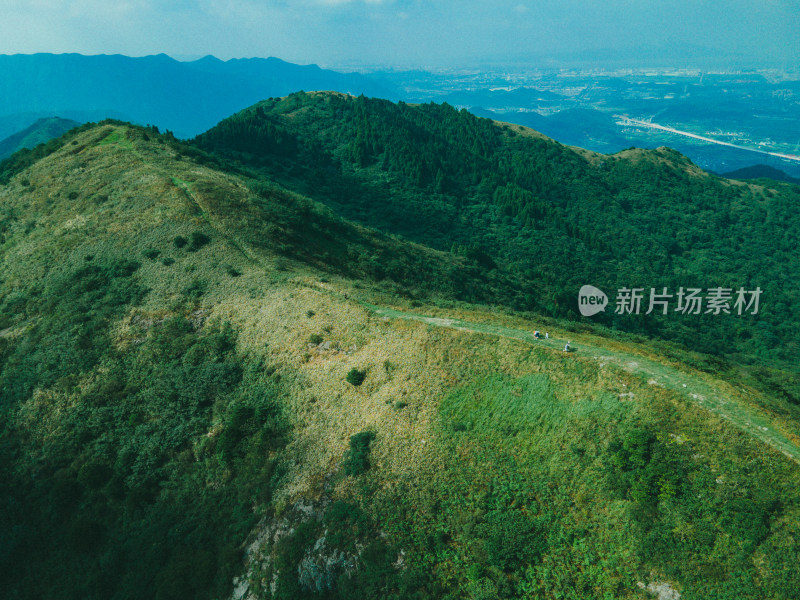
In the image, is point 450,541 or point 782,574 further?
point 450,541

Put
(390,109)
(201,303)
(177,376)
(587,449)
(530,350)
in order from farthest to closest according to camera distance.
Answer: (390,109)
(201,303)
(177,376)
(530,350)
(587,449)

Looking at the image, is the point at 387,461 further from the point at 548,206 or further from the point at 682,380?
the point at 548,206

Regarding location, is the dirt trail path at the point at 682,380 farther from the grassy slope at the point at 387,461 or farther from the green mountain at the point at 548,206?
the green mountain at the point at 548,206

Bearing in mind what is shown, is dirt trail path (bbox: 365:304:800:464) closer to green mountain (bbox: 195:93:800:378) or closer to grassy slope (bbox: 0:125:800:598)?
grassy slope (bbox: 0:125:800:598)

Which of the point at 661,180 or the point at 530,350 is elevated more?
the point at 530,350

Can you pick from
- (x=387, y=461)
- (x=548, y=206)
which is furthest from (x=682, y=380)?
(x=548, y=206)

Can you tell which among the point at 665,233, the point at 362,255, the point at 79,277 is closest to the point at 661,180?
the point at 665,233

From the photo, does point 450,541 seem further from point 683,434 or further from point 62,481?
point 62,481

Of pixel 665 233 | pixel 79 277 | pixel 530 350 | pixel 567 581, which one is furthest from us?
pixel 665 233
